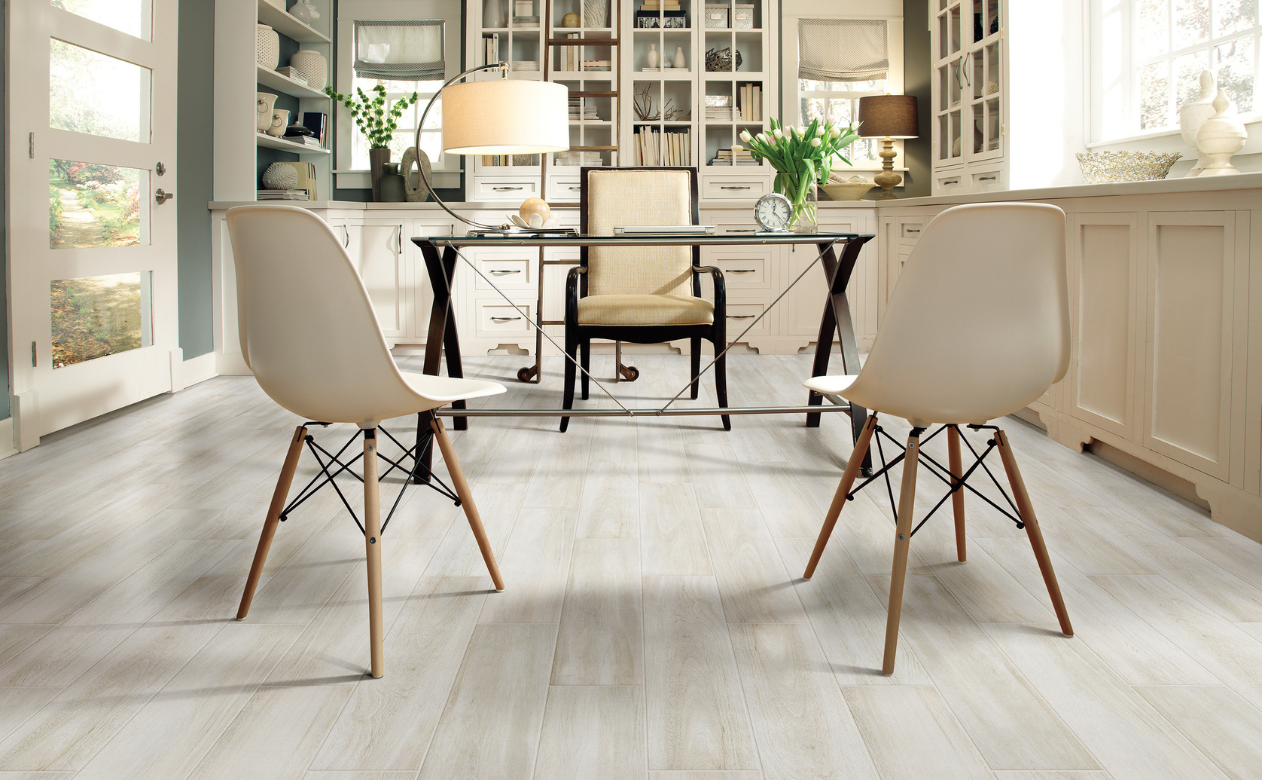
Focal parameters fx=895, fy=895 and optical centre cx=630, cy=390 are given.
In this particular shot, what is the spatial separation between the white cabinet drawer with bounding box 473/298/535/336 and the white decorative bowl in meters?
3.03

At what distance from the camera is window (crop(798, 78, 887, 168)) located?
19.1 feet

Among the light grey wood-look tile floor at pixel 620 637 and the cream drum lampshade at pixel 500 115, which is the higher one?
the cream drum lampshade at pixel 500 115

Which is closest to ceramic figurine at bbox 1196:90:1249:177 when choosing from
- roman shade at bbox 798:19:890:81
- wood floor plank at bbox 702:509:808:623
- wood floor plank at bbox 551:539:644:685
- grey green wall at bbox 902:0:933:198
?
wood floor plank at bbox 702:509:808:623

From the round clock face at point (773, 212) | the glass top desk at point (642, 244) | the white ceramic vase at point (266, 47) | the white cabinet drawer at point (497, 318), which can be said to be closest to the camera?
the glass top desk at point (642, 244)

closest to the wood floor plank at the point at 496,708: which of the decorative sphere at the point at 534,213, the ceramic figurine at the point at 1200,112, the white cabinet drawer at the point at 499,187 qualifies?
the decorative sphere at the point at 534,213

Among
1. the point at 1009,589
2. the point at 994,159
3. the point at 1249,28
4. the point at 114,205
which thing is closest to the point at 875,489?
the point at 1009,589

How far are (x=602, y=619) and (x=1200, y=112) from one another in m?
2.64

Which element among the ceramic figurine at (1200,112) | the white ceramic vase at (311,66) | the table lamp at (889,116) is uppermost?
the white ceramic vase at (311,66)

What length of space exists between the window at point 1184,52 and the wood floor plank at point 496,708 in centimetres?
305

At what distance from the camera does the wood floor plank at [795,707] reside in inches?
48.9

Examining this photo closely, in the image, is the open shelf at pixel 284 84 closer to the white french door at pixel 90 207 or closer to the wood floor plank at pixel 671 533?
the white french door at pixel 90 207

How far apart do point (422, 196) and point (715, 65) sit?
6.59ft

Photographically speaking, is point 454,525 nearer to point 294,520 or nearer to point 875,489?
point 294,520

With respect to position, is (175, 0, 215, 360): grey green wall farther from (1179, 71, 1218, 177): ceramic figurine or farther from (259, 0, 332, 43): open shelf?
(1179, 71, 1218, 177): ceramic figurine
